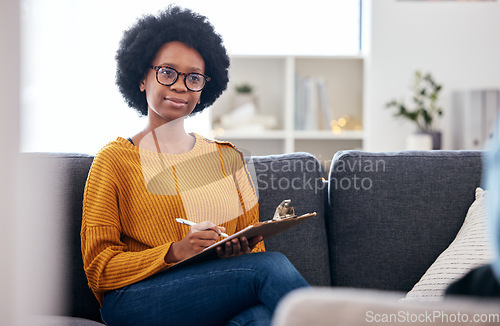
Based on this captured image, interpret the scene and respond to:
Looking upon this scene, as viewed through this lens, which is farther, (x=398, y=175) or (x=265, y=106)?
(x=265, y=106)

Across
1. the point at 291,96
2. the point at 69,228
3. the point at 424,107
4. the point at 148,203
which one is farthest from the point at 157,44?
the point at 424,107

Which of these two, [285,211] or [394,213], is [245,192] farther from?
[394,213]

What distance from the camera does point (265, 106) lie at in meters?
3.44

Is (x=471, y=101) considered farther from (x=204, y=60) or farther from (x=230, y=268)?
(x=230, y=268)

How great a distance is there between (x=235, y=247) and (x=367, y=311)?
658 millimetres

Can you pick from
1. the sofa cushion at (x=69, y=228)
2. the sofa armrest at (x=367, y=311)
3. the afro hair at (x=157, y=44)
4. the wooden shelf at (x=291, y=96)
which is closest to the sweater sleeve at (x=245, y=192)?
the afro hair at (x=157, y=44)

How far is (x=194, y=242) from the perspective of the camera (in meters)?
1.21

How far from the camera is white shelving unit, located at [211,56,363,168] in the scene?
3.30 m

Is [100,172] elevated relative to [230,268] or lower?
elevated

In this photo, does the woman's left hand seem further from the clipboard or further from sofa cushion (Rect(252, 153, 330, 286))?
sofa cushion (Rect(252, 153, 330, 286))

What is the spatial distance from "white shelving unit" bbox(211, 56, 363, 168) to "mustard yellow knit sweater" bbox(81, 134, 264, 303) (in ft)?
5.69

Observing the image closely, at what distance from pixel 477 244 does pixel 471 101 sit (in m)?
1.94

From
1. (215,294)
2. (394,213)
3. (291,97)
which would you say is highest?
(291,97)

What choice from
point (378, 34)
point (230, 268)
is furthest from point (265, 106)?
point (230, 268)
